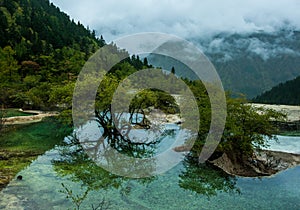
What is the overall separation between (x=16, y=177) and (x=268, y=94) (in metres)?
98.8

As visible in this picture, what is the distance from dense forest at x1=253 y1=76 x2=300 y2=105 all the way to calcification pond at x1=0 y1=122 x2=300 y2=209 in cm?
7682

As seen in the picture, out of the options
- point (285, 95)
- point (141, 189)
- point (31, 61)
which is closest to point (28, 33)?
point (31, 61)

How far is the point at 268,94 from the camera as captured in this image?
100312 mm

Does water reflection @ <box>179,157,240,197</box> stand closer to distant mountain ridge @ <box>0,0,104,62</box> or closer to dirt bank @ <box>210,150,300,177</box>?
dirt bank @ <box>210,150,300,177</box>

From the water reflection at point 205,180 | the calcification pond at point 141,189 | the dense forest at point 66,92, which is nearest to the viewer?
the calcification pond at point 141,189

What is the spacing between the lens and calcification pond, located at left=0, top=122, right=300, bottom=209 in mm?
10602

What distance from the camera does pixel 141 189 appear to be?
1210cm

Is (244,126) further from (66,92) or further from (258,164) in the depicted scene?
(66,92)

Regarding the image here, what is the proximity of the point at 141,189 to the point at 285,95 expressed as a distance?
3508 inches

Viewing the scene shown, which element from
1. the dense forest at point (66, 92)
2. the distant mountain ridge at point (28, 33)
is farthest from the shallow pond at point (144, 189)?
the distant mountain ridge at point (28, 33)

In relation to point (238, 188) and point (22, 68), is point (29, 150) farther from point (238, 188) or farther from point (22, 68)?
point (22, 68)

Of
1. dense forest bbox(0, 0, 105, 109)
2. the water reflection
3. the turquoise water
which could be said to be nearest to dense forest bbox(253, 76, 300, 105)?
→ dense forest bbox(0, 0, 105, 109)

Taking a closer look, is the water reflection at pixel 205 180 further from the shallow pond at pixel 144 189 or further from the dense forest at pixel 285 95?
the dense forest at pixel 285 95

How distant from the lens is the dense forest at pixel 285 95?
284 ft
